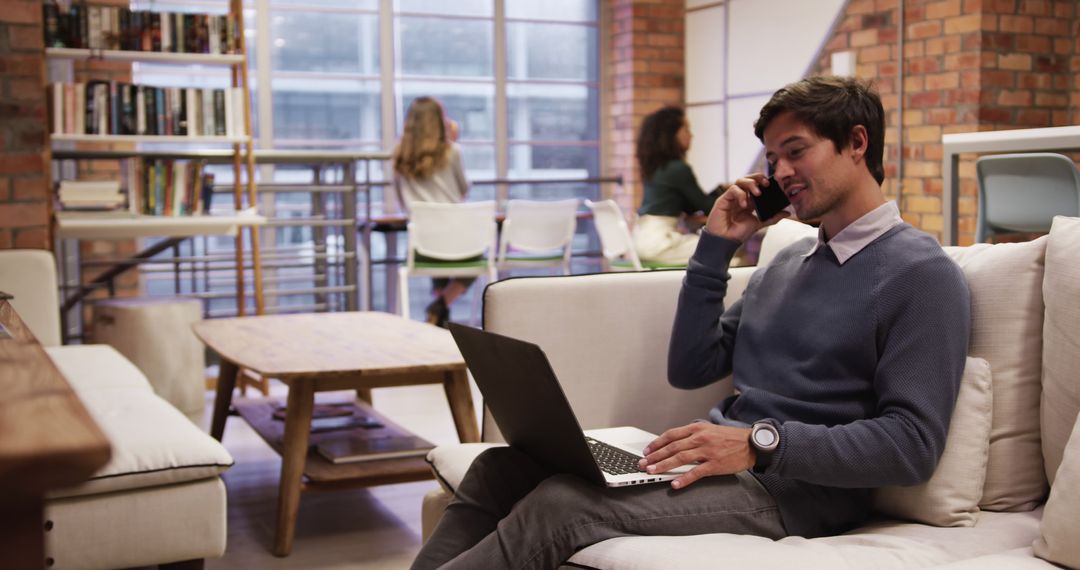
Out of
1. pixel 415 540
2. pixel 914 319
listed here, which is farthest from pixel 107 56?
pixel 914 319

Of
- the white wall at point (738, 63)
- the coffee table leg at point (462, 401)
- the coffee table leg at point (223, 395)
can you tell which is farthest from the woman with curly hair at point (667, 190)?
the coffee table leg at point (462, 401)

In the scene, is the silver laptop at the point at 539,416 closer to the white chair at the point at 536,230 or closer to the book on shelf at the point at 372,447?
the book on shelf at the point at 372,447

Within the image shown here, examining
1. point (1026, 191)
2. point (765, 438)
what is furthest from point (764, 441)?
point (1026, 191)

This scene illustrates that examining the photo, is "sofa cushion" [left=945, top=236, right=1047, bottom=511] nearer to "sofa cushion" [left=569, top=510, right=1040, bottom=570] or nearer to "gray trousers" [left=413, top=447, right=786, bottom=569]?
"sofa cushion" [left=569, top=510, right=1040, bottom=570]

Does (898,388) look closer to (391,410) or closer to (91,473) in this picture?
(91,473)

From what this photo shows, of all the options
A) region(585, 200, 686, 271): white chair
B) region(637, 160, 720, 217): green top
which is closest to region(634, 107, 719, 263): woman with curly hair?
region(637, 160, 720, 217): green top

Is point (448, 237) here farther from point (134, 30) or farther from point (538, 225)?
Result: point (134, 30)

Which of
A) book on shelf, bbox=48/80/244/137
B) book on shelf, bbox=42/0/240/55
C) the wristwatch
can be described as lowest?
the wristwatch

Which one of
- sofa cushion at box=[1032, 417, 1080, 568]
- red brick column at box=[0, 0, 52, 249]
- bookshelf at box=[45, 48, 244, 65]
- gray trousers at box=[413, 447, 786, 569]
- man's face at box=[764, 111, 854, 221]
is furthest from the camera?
bookshelf at box=[45, 48, 244, 65]

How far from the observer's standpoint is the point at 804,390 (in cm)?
170

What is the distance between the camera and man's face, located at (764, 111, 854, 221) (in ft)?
5.68

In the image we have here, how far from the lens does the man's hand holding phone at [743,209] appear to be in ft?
6.22

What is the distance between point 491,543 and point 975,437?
2.35 ft

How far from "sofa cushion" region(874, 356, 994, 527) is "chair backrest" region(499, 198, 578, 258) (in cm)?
381
